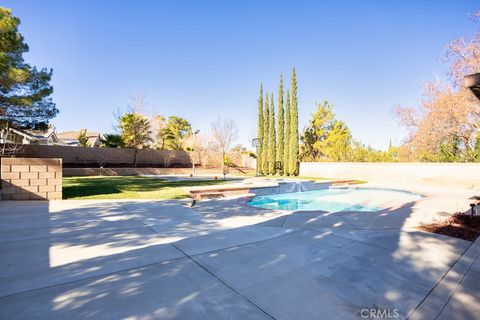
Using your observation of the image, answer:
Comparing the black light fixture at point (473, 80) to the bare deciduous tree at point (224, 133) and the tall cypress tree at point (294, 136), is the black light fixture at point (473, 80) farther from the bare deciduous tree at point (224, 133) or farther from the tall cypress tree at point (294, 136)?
the bare deciduous tree at point (224, 133)

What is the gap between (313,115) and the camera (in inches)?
1118

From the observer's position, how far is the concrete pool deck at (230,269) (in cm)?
206

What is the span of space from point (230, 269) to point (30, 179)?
26.1 ft

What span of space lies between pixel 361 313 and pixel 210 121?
110ft

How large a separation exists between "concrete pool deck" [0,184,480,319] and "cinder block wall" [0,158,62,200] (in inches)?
103

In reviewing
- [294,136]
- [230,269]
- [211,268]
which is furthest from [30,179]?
[294,136]

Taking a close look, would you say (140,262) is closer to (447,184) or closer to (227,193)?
(227,193)

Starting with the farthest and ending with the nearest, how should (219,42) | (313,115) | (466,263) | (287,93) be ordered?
(313,115)
(287,93)
(219,42)
(466,263)

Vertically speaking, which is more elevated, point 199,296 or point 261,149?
point 261,149

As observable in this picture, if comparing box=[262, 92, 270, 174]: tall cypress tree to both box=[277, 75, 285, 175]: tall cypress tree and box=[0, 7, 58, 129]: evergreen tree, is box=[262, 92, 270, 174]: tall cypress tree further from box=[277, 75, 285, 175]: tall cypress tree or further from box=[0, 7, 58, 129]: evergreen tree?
box=[0, 7, 58, 129]: evergreen tree

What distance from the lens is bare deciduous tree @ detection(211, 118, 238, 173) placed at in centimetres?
3225

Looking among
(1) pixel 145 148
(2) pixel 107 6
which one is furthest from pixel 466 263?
(1) pixel 145 148

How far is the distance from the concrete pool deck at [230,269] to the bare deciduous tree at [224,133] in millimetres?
27265

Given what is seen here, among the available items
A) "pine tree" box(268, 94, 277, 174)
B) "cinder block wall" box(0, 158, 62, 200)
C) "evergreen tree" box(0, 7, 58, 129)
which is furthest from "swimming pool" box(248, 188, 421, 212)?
"evergreen tree" box(0, 7, 58, 129)
